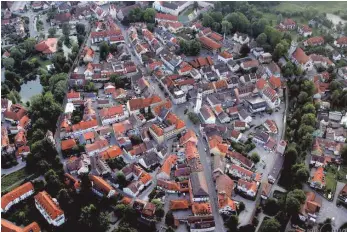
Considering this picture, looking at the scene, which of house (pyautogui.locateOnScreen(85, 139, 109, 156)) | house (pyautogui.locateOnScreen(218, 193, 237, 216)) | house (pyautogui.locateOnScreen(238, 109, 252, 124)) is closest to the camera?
house (pyautogui.locateOnScreen(218, 193, 237, 216))

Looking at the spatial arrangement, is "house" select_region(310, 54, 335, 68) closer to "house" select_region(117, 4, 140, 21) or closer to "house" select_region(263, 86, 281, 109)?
"house" select_region(263, 86, 281, 109)

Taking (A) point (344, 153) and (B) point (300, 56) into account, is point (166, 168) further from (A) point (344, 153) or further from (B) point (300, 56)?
(B) point (300, 56)

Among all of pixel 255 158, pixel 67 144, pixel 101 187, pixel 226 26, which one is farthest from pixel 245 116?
pixel 226 26

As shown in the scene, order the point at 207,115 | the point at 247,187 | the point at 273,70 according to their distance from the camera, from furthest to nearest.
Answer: the point at 273,70, the point at 207,115, the point at 247,187

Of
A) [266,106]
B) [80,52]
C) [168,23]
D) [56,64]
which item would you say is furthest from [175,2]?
[266,106]

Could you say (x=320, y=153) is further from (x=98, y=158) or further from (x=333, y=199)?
(x=98, y=158)

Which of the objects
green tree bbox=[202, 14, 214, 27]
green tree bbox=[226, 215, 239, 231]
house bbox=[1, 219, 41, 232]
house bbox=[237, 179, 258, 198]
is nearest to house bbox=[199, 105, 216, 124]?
house bbox=[237, 179, 258, 198]
